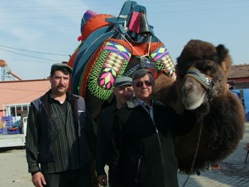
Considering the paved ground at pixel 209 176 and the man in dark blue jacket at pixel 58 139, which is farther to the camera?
the paved ground at pixel 209 176

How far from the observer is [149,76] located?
275cm

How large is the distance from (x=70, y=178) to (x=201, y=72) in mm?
1634

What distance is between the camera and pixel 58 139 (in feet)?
10.2

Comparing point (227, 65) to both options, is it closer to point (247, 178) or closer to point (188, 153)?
point (188, 153)

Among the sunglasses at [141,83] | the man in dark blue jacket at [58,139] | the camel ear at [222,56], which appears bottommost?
the man in dark blue jacket at [58,139]

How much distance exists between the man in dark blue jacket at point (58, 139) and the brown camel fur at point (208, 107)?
0.97 m

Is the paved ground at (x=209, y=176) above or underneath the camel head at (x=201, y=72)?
underneath

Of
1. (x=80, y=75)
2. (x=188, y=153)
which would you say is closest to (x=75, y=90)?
(x=80, y=75)

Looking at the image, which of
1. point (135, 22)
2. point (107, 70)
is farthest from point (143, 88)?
point (135, 22)

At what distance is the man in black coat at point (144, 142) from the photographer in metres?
2.48

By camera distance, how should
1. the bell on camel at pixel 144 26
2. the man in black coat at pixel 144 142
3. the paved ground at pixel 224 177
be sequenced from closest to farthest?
the man in black coat at pixel 144 142 → the bell on camel at pixel 144 26 → the paved ground at pixel 224 177

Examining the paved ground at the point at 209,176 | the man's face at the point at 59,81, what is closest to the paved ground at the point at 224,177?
the paved ground at the point at 209,176

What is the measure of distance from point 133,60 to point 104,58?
424mm

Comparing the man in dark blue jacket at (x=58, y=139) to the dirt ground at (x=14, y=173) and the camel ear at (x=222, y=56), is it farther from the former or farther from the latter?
the dirt ground at (x=14, y=173)
